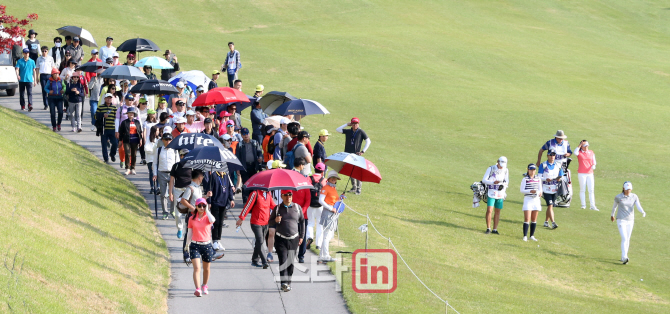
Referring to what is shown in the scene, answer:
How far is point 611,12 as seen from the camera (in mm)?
80500

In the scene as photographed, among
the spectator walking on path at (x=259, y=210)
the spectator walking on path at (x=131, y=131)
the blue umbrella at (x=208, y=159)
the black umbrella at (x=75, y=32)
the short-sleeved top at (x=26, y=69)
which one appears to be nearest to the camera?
the spectator walking on path at (x=259, y=210)

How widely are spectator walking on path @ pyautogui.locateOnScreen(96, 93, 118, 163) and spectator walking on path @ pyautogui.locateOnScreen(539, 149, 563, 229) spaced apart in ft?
39.7

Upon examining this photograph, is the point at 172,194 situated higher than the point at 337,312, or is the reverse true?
the point at 172,194

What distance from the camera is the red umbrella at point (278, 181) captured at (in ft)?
40.8

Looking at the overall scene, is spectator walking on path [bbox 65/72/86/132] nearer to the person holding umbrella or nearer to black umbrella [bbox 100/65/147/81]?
black umbrella [bbox 100/65/147/81]

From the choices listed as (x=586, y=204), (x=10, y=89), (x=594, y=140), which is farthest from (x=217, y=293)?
(x=594, y=140)

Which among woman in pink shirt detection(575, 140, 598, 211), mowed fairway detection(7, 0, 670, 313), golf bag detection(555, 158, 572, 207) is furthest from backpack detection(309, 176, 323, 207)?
woman in pink shirt detection(575, 140, 598, 211)

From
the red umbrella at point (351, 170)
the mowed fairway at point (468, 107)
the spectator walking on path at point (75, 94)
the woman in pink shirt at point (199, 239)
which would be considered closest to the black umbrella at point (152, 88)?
the spectator walking on path at point (75, 94)

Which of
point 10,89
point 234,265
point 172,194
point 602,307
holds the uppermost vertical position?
point 10,89

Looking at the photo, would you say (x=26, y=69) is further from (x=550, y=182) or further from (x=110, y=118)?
(x=550, y=182)

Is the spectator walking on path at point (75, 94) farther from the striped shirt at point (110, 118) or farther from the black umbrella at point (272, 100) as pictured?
the black umbrella at point (272, 100)

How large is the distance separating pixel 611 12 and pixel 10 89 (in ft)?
228

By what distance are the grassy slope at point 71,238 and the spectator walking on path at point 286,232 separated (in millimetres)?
2036

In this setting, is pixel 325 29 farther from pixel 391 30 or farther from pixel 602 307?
pixel 602 307
